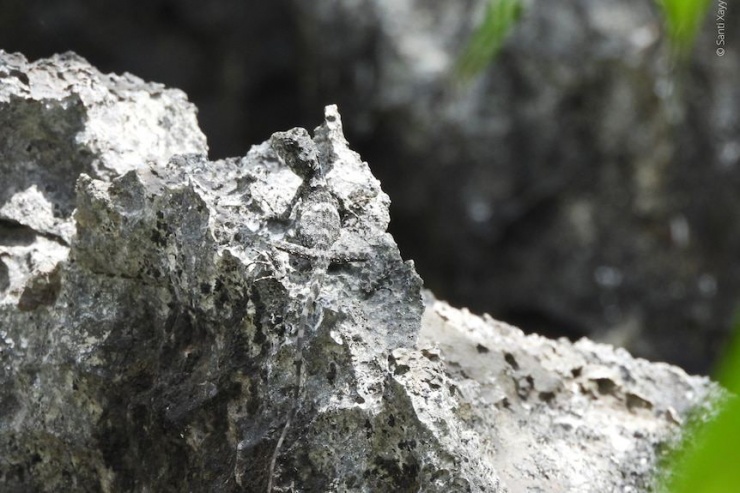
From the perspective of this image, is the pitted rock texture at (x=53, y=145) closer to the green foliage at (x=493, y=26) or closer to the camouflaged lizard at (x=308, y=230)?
the camouflaged lizard at (x=308, y=230)

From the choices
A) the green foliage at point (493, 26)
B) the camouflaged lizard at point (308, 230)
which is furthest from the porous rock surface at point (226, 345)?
the green foliage at point (493, 26)

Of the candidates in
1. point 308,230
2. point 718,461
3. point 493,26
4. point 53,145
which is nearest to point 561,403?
point 308,230

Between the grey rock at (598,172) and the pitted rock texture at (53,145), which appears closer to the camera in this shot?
the pitted rock texture at (53,145)

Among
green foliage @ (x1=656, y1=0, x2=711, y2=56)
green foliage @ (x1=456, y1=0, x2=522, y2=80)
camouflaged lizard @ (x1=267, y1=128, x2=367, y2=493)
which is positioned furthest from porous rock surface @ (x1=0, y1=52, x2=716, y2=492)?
green foliage @ (x1=656, y1=0, x2=711, y2=56)

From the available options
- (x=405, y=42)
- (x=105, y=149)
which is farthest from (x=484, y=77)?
(x=105, y=149)

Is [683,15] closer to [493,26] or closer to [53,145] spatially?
[493,26]

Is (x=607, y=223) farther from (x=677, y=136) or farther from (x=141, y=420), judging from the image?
(x=141, y=420)
